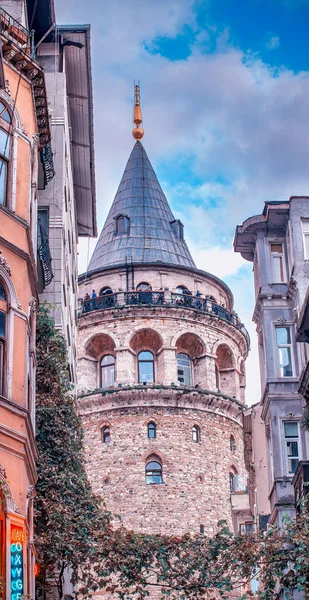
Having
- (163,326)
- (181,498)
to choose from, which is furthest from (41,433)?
(163,326)

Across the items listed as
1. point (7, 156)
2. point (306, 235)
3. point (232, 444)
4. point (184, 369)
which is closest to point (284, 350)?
point (306, 235)

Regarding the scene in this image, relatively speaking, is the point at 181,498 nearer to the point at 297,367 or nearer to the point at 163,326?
the point at 163,326

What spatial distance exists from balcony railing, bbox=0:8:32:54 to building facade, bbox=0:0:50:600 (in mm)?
43

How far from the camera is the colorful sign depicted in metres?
19.2

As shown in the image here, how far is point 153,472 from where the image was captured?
58219 mm

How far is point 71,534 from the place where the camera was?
92.2 ft

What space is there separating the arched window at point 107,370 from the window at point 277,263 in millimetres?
23174

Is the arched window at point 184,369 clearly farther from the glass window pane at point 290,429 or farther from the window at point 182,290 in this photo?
the glass window pane at point 290,429

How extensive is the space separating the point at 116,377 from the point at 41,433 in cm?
3030

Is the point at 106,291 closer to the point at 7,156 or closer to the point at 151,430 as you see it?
the point at 151,430

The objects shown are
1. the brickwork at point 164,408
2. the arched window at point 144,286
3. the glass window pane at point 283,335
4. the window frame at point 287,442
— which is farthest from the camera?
the arched window at point 144,286

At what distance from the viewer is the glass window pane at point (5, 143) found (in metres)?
22.2

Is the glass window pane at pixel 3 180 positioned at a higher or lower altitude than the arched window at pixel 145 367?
lower

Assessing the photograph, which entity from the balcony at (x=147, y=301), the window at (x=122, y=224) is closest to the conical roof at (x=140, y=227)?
the window at (x=122, y=224)
